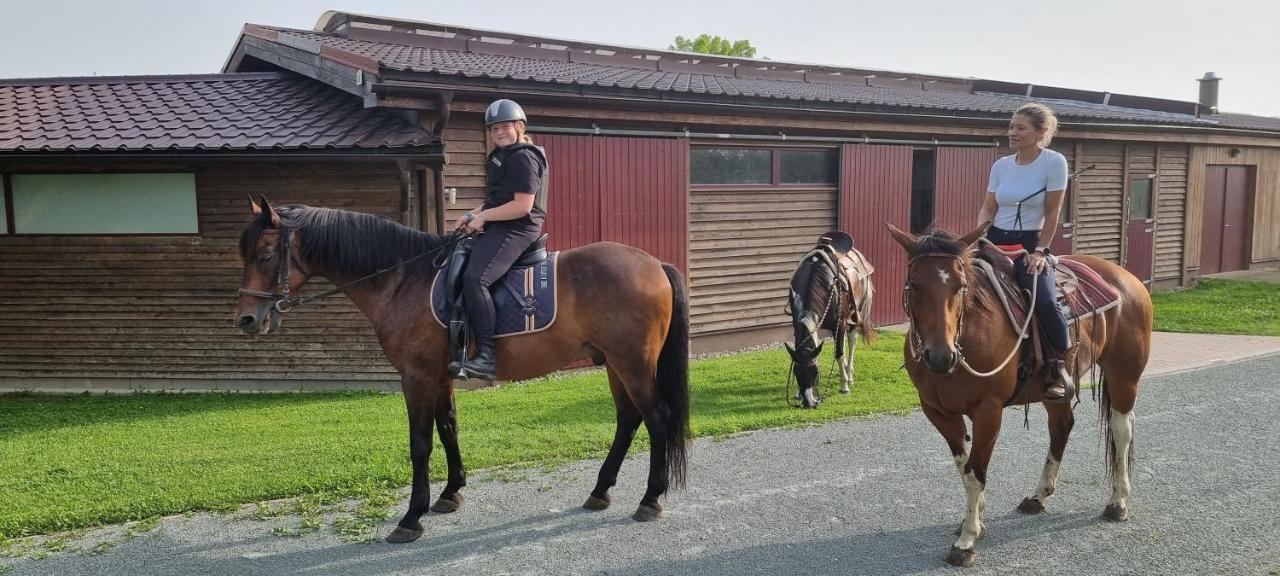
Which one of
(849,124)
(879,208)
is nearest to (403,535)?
(849,124)

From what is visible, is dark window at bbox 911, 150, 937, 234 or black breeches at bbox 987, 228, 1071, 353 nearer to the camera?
black breeches at bbox 987, 228, 1071, 353

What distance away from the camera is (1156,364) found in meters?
9.88

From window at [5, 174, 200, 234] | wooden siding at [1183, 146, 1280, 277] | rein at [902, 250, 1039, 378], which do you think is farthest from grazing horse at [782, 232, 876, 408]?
wooden siding at [1183, 146, 1280, 277]

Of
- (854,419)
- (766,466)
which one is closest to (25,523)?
(766,466)

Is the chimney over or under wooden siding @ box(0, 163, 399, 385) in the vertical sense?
over

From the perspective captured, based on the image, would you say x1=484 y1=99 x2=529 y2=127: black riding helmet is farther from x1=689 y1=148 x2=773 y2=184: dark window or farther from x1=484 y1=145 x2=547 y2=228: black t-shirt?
x1=689 y1=148 x2=773 y2=184: dark window

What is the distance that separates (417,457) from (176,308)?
5.61 metres

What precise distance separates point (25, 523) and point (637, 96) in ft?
22.9

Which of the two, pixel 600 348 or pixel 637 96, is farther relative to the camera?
pixel 637 96

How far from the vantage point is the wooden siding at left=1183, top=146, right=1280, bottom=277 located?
17828 millimetres

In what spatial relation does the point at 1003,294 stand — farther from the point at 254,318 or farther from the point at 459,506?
the point at 254,318

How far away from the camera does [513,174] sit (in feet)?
16.7

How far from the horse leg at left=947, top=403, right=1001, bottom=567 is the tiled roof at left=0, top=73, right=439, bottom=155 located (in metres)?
5.88

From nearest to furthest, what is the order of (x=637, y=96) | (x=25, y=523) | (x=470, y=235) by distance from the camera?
(x=25, y=523) → (x=470, y=235) → (x=637, y=96)
